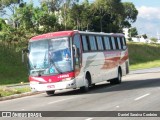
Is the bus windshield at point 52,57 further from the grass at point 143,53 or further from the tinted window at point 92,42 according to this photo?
the grass at point 143,53

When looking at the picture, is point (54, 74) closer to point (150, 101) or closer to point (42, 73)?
point (42, 73)

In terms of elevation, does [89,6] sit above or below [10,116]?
above

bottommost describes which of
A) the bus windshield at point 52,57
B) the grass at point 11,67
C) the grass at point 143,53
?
the grass at point 143,53


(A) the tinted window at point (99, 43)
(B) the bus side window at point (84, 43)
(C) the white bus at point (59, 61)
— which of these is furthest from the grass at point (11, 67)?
(C) the white bus at point (59, 61)

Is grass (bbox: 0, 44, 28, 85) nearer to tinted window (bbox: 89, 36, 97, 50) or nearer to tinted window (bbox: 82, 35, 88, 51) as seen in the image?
tinted window (bbox: 89, 36, 97, 50)

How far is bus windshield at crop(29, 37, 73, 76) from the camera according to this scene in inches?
923

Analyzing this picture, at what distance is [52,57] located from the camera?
23.6 meters

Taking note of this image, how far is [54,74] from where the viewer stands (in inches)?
922

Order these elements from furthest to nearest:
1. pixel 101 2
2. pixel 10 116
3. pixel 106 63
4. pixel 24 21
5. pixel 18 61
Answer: pixel 101 2
pixel 24 21
pixel 18 61
pixel 106 63
pixel 10 116

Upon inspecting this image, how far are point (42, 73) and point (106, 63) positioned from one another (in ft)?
20.1

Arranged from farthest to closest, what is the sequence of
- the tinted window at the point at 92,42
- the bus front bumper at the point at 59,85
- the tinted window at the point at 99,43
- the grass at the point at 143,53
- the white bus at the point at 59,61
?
the grass at the point at 143,53 < the tinted window at the point at 99,43 < the tinted window at the point at 92,42 < the white bus at the point at 59,61 < the bus front bumper at the point at 59,85

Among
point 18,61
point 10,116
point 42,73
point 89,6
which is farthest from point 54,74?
point 89,6

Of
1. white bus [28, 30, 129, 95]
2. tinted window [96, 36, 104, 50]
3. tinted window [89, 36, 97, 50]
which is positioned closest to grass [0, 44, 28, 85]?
tinted window [96, 36, 104, 50]

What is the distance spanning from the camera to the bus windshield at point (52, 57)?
23453mm
